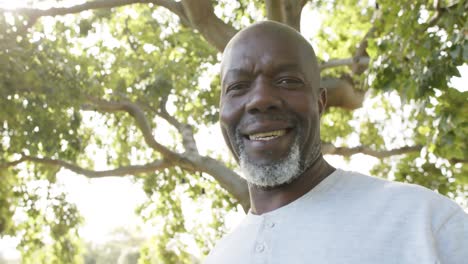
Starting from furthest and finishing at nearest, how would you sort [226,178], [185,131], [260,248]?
[185,131] → [226,178] → [260,248]

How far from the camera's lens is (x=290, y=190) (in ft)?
7.11

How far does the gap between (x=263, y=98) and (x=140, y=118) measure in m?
7.33

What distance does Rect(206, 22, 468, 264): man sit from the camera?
69.1 inches

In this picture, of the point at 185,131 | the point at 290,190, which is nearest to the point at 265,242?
the point at 290,190

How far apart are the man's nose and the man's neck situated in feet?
0.92

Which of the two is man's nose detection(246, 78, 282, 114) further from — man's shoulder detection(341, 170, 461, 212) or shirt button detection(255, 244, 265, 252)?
shirt button detection(255, 244, 265, 252)

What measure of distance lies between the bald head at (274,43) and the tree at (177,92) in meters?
1.76

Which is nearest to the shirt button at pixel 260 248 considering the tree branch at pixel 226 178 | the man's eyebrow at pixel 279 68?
the man's eyebrow at pixel 279 68

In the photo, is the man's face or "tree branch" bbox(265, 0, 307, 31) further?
"tree branch" bbox(265, 0, 307, 31)

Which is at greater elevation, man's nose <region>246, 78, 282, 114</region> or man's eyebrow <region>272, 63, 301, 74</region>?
man's eyebrow <region>272, 63, 301, 74</region>

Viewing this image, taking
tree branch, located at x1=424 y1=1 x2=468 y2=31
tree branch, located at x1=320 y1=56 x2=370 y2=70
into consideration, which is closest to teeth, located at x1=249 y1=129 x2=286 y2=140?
tree branch, located at x1=424 y1=1 x2=468 y2=31

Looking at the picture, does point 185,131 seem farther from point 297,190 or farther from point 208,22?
point 297,190

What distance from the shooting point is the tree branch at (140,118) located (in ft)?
29.5

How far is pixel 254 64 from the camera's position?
2189mm
